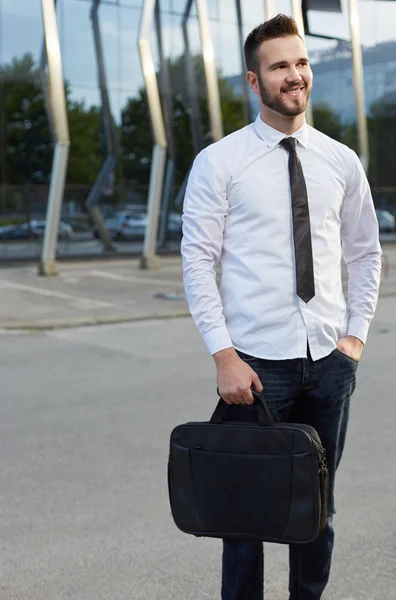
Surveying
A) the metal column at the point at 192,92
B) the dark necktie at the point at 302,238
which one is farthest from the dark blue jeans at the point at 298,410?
the metal column at the point at 192,92

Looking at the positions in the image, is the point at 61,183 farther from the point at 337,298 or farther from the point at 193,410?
the point at 337,298

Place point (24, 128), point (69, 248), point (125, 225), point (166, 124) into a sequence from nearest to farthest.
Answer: point (24, 128)
point (69, 248)
point (125, 225)
point (166, 124)

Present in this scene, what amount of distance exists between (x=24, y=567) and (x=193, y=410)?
311cm

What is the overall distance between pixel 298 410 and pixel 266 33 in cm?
117

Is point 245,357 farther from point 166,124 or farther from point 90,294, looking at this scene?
point 166,124

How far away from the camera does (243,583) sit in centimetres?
278

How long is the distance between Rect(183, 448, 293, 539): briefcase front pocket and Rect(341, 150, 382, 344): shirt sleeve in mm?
555

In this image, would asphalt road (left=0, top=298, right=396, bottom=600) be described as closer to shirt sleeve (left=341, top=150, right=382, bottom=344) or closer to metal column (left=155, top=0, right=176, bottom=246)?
shirt sleeve (left=341, top=150, right=382, bottom=344)

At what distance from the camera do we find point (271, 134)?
2709 mm

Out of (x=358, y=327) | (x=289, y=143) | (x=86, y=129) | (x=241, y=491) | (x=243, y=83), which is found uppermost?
(x=243, y=83)

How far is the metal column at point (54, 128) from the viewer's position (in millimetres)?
18531

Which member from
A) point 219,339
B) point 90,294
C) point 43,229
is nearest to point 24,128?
Answer: point 43,229

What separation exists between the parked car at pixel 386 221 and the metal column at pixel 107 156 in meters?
10.9

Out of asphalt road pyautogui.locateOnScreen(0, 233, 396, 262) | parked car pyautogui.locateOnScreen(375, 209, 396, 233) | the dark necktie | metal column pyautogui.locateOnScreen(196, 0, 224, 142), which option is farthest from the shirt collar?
parked car pyautogui.locateOnScreen(375, 209, 396, 233)
